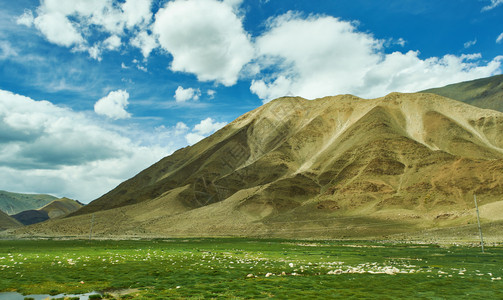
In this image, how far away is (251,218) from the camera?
116m

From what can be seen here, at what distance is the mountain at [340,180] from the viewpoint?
313ft

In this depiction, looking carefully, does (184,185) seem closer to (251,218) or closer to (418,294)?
(251,218)

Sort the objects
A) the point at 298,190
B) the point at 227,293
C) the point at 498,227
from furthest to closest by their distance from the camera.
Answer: the point at 298,190 < the point at 498,227 < the point at 227,293

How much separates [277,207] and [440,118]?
87180 mm

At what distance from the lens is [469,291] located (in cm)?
1412

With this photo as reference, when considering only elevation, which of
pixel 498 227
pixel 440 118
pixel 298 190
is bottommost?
pixel 498 227

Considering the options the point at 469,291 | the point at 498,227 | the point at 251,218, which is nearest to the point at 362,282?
the point at 469,291

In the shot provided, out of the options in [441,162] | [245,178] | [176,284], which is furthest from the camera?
[245,178]

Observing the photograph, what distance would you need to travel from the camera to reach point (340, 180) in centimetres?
12675

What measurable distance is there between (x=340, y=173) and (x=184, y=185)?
8053cm

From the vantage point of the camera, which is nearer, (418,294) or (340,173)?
(418,294)

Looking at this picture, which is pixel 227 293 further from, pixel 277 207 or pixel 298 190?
pixel 298 190

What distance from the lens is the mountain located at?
3757 inches

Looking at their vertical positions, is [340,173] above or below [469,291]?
above
